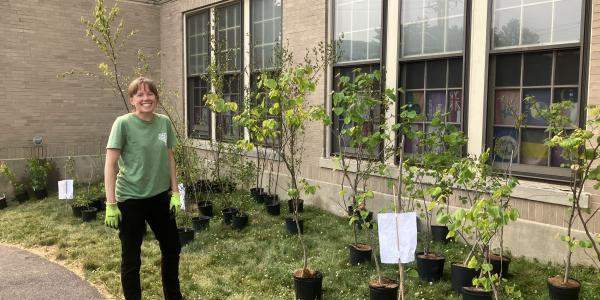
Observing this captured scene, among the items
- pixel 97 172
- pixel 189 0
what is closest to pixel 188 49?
pixel 189 0

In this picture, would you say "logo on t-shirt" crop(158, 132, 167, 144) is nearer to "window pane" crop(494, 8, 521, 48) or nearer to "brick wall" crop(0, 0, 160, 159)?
"window pane" crop(494, 8, 521, 48)

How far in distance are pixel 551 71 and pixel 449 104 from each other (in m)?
1.31

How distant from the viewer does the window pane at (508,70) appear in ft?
18.5

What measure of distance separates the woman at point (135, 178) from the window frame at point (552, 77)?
12.8ft

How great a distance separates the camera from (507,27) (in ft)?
18.6

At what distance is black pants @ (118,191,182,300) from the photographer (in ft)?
13.0

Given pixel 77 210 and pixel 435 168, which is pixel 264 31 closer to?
pixel 77 210

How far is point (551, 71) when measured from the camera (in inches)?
211

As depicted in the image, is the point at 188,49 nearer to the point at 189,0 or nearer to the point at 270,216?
the point at 189,0

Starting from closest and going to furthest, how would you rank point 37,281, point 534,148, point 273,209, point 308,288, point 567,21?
point 308,288 → point 567,21 → point 37,281 → point 534,148 → point 273,209

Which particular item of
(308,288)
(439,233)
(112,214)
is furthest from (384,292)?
(112,214)

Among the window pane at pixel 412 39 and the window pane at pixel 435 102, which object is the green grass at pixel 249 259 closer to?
the window pane at pixel 435 102

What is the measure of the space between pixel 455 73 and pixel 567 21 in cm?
141

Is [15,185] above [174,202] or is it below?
below
